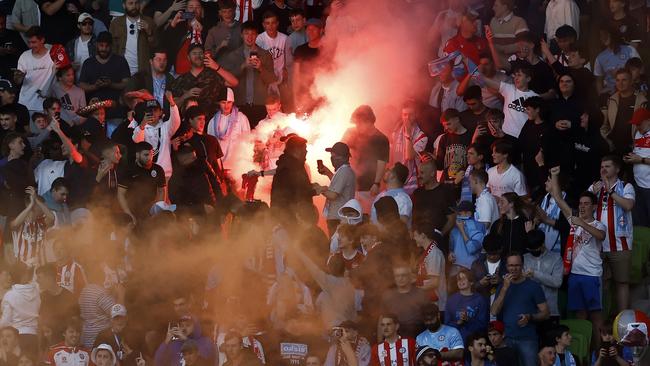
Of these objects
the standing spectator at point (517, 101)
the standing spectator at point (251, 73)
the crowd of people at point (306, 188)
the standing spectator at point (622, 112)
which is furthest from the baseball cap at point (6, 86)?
the standing spectator at point (622, 112)

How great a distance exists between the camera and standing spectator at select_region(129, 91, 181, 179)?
16.1 metres

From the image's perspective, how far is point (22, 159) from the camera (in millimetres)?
16219

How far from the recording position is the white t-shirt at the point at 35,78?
1719cm

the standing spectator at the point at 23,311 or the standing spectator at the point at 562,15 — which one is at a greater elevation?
the standing spectator at the point at 562,15

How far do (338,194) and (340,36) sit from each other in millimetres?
2759

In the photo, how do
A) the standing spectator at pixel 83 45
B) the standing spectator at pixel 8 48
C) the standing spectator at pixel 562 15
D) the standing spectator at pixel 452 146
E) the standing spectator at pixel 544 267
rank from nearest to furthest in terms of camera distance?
the standing spectator at pixel 544 267 → the standing spectator at pixel 452 146 → the standing spectator at pixel 562 15 → the standing spectator at pixel 83 45 → the standing spectator at pixel 8 48

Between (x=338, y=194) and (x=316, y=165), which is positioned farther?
(x=316, y=165)

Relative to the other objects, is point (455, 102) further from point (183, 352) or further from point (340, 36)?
point (183, 352)

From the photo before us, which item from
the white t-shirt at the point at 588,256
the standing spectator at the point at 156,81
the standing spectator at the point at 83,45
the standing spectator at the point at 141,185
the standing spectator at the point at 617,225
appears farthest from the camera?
the standing spectator at the point at 83,45

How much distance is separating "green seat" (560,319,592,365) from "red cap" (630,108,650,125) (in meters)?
2.16

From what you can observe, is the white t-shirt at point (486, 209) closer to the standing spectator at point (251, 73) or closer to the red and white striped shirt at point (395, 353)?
the red and white striped shirt at point (395, 353)

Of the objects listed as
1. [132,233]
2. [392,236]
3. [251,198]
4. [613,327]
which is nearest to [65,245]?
[132,233]

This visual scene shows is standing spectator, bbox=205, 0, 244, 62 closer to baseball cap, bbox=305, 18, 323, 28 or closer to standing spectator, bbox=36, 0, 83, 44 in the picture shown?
baseball cap, bbox=305, 18, 323, 28

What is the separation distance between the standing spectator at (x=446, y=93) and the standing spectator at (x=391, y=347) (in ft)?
11.6
